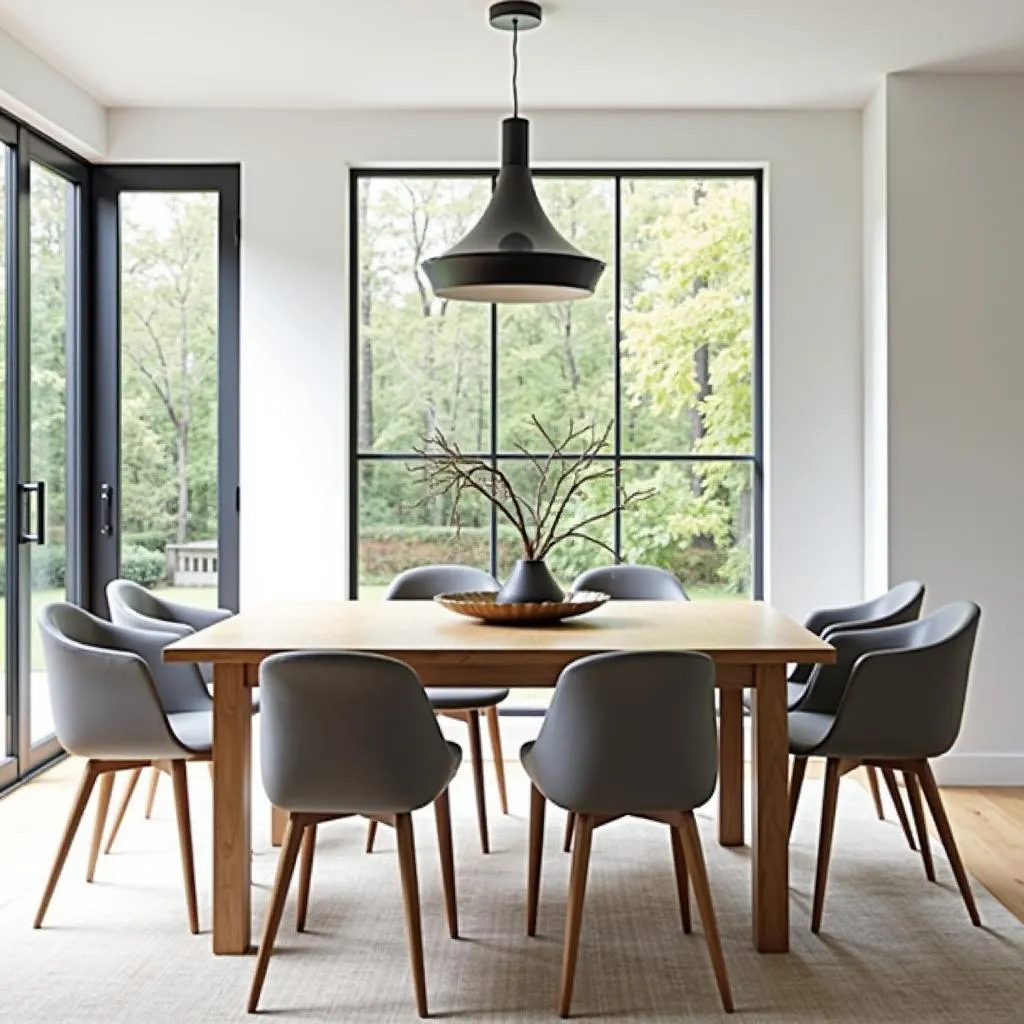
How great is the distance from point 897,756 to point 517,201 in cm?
Answer: 191

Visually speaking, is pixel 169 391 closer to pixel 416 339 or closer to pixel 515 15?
pixel 416 339

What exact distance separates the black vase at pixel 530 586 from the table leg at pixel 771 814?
786 millimetres

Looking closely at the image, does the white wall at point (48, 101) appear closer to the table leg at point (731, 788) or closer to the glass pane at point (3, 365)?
the glass pane at point (3, 365)

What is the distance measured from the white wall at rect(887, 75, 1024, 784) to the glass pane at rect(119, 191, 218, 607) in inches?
112

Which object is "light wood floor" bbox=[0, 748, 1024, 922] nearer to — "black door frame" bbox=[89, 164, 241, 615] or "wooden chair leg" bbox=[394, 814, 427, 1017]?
"black door frame" bbox=[89, 164, 241, 615]

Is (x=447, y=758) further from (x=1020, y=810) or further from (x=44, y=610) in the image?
(x=1020, y=810)

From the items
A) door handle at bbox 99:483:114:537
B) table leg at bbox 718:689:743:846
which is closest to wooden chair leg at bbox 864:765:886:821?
table leg at bbox 718:689:743:846

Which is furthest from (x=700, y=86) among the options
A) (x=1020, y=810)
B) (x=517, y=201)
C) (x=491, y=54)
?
(x=1020, y=810)

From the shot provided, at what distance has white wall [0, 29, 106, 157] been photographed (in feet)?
16.2

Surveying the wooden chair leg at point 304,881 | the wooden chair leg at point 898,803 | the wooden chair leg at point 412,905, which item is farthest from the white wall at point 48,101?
the wooden chair leg at point 898,803

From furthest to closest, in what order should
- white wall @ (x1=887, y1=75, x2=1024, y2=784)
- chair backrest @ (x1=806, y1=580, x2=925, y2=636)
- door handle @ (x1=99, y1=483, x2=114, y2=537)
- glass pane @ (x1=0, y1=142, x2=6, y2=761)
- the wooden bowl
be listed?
door handle @ (x1=99, y1=483, x2=114, y2=537) → white wall @ (x1=887, y1=75, x2=1024, y2=784) → glass pane @ (x1=0, y1=142, x2=6, y2=761) → chair backrest @ (x1=806, y1=580, x2=925, y2=636) → the wooden bowl

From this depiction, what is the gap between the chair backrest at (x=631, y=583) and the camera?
17.0ft

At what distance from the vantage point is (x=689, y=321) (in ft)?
20.1

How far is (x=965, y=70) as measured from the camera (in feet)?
17.6
